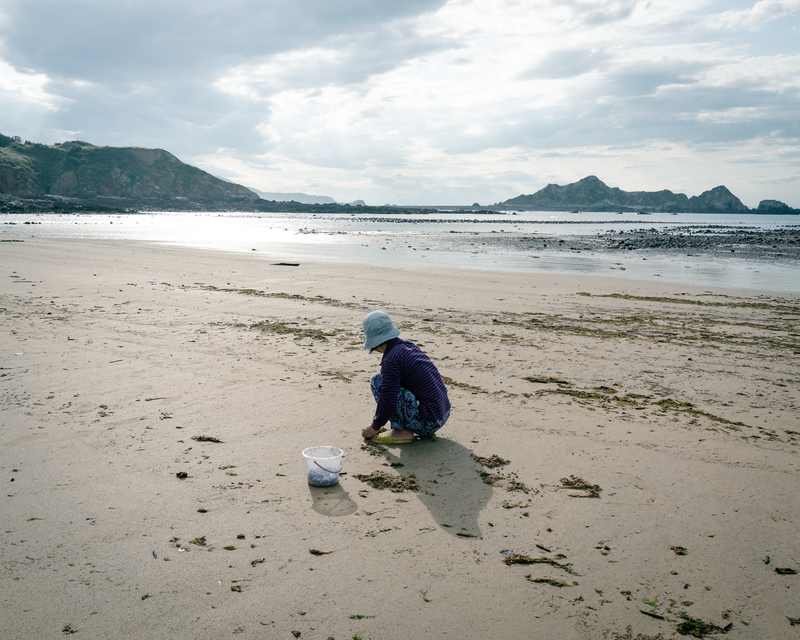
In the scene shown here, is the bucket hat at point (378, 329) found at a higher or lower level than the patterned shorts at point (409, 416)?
higher

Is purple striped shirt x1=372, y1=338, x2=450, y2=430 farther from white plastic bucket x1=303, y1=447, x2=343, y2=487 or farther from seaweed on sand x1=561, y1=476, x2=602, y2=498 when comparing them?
seaweed on sand x1=561, y1=476, x2=602, y2=498

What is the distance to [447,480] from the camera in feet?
14.7

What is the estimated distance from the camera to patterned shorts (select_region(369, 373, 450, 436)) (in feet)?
16.8

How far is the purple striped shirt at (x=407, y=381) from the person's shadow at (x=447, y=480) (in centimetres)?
34

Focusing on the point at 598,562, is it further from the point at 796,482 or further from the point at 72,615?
the point at 72,615

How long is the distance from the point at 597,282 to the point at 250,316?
1252 cm

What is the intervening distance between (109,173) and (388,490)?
7456 inches

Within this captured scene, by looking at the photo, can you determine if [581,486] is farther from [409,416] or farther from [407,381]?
[407,381]

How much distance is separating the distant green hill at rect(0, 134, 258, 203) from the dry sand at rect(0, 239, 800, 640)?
496ft

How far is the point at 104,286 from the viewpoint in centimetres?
1431

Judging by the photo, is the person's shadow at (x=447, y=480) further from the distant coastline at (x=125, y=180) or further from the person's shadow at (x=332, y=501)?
the distant coastline at (x=125, y=180)

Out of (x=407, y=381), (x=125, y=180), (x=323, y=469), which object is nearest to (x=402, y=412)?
(x=407, y=381)

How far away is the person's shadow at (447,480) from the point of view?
3914mm

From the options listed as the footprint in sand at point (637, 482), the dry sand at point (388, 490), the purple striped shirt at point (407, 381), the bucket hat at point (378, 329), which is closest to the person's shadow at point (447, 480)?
the dry sand at point (388, 490)
